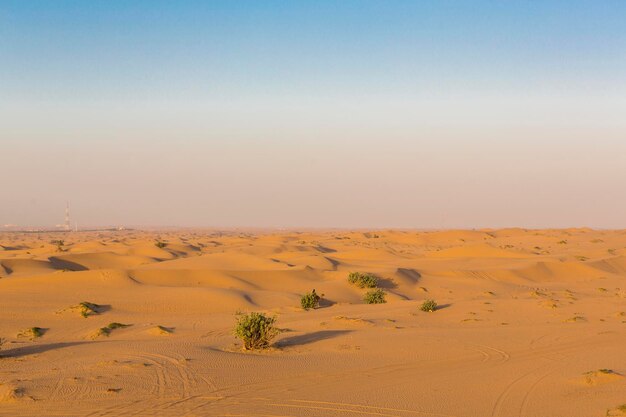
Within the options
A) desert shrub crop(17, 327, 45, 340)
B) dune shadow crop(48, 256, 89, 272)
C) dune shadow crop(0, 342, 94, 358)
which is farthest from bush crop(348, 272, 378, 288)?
dune shadow crop(48, 256, 89, 272)

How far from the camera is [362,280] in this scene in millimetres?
27625

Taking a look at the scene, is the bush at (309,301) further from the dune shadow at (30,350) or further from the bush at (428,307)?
the dune shadow at (30,350)

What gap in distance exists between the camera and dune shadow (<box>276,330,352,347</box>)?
13.1 meters

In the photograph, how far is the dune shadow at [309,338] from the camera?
13125mm

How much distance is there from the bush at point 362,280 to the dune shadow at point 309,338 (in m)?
12.7

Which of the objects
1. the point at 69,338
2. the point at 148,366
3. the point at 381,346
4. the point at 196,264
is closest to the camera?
the point at 148,366

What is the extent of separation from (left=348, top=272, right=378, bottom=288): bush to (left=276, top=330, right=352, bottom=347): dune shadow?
41.6 ft

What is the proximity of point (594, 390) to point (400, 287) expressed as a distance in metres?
20.2

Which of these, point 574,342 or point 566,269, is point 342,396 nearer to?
point 574,342

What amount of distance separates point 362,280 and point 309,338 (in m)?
14.0

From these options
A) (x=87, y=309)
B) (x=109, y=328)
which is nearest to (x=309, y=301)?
(x=87, y=309)

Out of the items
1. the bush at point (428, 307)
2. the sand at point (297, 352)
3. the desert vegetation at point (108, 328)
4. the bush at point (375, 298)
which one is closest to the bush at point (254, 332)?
the sand at point (297, 352)

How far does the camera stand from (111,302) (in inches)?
842

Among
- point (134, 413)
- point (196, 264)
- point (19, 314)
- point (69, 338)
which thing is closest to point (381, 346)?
point (134, 413)
